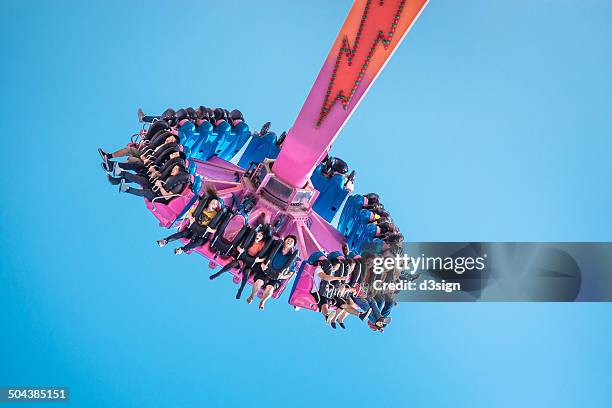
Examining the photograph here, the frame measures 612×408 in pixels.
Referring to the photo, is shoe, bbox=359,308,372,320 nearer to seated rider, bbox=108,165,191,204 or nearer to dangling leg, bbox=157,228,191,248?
dangling leg, bbox=157,228,191,248

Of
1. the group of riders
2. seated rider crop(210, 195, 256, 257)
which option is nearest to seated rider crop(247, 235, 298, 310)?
the group of riders

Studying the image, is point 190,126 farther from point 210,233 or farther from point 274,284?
point 274,284

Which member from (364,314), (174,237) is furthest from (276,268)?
(364,314)

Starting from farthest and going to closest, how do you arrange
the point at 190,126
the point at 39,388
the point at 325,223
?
the point at 39,388, the point at 325,223, the point at 190,126

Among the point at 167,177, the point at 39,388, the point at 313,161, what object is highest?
the point at 313,161

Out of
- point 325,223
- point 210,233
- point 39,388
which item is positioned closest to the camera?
point 210,233

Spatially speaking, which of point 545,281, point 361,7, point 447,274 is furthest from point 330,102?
point 545,281
